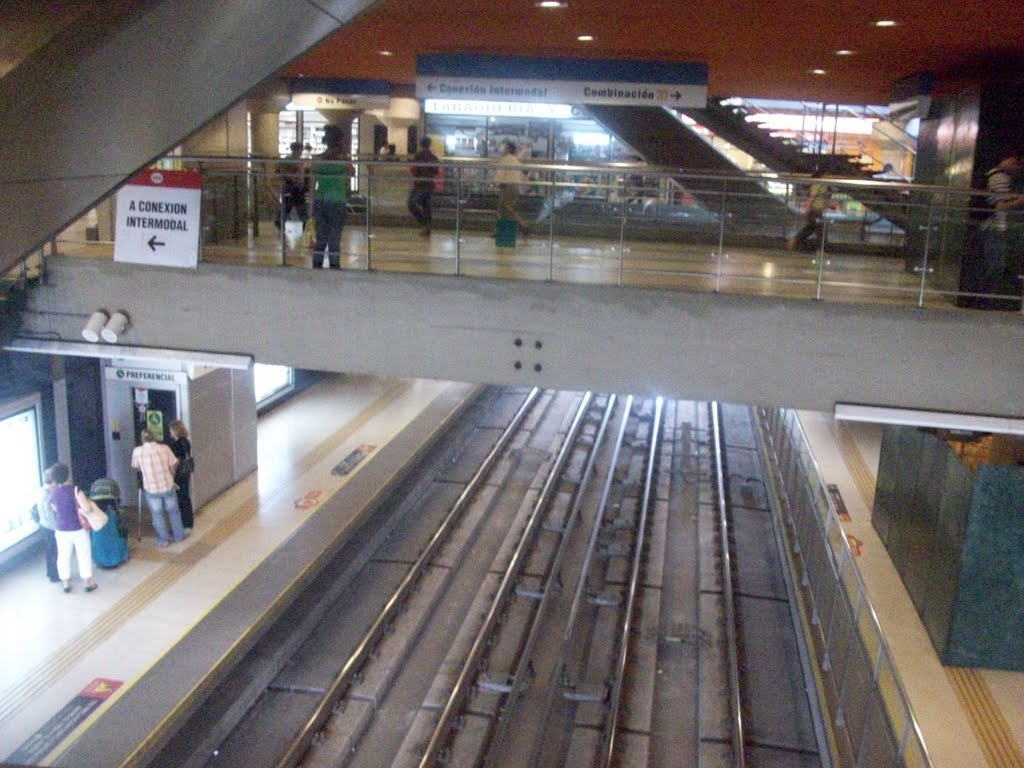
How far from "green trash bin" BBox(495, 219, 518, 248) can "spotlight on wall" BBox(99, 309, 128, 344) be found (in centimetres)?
360

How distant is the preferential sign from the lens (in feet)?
27.2

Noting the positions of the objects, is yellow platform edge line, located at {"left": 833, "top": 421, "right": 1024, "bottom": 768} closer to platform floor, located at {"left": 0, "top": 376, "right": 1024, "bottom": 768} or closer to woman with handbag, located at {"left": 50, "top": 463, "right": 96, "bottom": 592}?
platform floor, located at {"left": 0, "top": 376, "right": 1024, "bottom": 768}

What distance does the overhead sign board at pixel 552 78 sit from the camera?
10562 millimetres

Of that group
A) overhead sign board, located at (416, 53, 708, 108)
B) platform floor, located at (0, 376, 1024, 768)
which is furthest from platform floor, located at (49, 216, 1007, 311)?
platform floor, located at (0, 376, 1024, 768)

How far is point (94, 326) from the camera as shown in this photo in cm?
835

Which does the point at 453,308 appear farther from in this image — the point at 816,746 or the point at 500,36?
the point at 816,746

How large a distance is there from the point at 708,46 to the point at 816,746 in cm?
637

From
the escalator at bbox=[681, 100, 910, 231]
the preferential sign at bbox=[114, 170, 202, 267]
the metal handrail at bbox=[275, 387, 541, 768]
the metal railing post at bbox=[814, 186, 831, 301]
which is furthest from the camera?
the escalator at bbox=[681, 100, 910, 231]

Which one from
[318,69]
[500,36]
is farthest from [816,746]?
[318,69]

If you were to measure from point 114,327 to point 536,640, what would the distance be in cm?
487

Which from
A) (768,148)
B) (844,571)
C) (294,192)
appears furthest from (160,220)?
(768,148)

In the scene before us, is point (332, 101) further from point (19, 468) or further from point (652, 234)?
point (19, 468)

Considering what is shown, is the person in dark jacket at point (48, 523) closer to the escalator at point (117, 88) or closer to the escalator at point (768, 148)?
the escalator at point (117, 88)

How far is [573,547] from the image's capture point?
12234 millimetres
